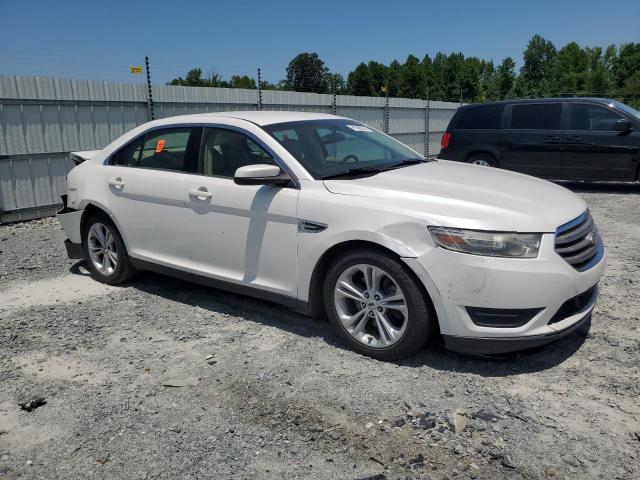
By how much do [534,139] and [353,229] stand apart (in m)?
8.47

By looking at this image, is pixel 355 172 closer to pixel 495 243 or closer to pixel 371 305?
pixel 371 305

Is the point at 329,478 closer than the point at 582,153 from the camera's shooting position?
Yes

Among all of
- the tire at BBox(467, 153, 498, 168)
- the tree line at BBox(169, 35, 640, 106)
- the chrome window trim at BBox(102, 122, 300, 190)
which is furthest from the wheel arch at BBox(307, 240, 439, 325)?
the tree line at BBox(169, 35, 640, 106)

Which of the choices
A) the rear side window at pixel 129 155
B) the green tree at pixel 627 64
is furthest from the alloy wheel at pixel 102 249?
the green tree at pixel 627 64

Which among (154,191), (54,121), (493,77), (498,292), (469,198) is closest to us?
(498,292)

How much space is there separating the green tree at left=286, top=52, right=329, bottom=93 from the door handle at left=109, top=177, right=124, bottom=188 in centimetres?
9211

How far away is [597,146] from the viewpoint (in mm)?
10375

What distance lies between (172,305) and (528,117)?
8577mm

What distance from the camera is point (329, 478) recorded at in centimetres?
261

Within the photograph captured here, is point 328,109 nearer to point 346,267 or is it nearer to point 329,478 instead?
point 346,267

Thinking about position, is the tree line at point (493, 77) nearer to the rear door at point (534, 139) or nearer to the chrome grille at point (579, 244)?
the rear door at point (534, 139)

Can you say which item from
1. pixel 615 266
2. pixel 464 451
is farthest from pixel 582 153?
pixel 464 451

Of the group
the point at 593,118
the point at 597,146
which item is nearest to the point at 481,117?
the point at 593,118

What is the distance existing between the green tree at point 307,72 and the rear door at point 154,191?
302 feet
